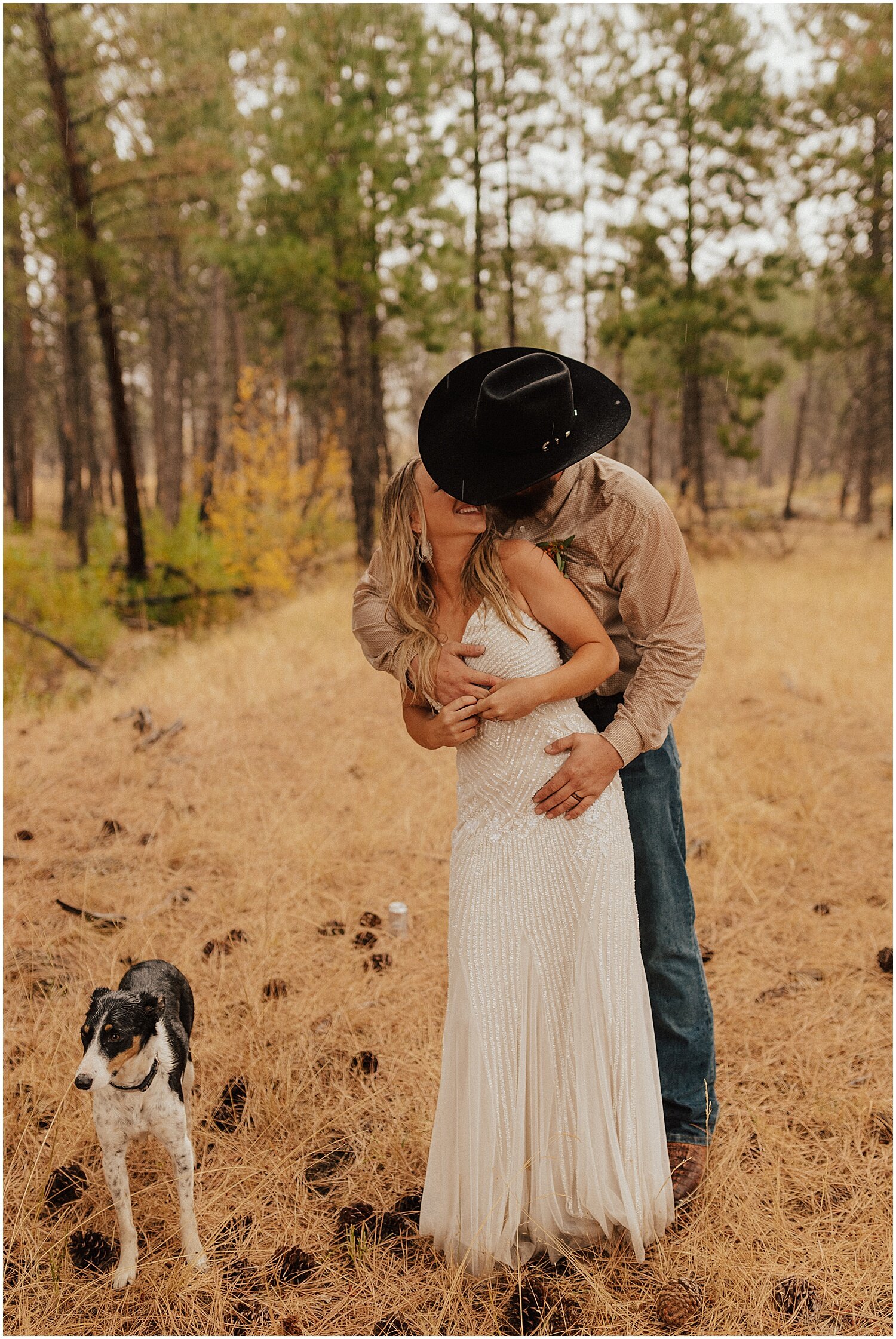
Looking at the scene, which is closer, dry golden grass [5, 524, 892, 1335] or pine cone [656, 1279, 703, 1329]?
pine cone [656, 1279, 703, 1329]

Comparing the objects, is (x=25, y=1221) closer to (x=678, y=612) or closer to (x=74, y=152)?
(x=678, y=612)

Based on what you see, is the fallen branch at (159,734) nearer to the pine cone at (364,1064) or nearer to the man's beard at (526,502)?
the pine cone at (364,1064)

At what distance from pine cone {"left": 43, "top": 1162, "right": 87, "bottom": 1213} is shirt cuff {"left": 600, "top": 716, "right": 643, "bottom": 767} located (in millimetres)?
2031

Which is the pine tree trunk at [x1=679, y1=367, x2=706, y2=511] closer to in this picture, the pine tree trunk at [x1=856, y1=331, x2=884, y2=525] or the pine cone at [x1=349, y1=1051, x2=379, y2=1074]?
the pine tree trunk at [x1=856, y1=331, x2=884, y2=525]

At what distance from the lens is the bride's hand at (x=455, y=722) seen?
1.94 m

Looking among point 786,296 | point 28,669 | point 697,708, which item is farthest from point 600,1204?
point 786,296

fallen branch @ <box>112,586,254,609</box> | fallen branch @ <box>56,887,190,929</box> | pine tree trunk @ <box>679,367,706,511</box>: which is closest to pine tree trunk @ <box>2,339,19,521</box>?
fallen branch @ <box>112,586,254,609</box>

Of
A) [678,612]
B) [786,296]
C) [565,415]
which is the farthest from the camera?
[786,296]

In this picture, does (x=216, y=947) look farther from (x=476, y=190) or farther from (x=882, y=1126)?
(x=476, y=190)

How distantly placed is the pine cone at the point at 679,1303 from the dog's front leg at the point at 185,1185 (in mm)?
1160

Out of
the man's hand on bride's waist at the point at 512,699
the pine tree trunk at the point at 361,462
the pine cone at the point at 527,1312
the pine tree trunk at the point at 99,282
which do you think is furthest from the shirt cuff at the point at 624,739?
the pine tree trunk at the point at 361,462

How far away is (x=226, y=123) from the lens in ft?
40.3

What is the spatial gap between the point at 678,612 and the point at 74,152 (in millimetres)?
11586

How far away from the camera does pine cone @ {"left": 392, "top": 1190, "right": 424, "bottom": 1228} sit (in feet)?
7.68
